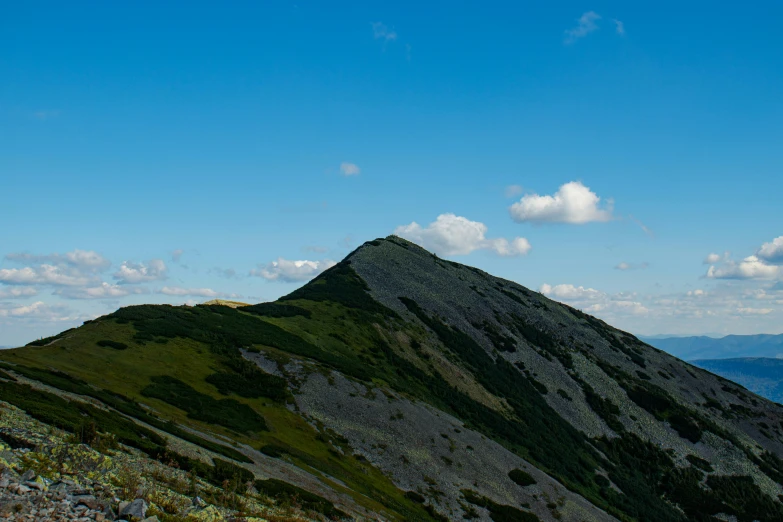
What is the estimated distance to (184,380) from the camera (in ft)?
150

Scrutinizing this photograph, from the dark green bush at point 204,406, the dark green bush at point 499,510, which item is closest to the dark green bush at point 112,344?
the dark green bush at point 204,406

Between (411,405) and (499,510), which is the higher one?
(411,405)

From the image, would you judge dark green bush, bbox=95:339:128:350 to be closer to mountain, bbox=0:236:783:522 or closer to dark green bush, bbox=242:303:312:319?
mountain, bbox=0:236:783:522

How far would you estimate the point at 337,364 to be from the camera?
61656mm

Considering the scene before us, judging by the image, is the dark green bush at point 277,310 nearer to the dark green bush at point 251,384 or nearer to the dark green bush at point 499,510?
the dark green bush at point 251,384

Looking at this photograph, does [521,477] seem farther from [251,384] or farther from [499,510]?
[251,384]

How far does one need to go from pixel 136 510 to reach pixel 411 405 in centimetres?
4380

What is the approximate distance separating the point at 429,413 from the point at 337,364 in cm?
1262

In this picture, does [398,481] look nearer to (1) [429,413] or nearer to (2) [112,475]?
(1) [429,413]

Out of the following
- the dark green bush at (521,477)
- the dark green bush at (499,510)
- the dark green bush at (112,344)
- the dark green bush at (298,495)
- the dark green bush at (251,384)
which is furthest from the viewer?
the dark green bush at (521,477)

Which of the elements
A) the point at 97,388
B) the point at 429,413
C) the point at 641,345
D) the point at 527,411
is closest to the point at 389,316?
the point at 527,411

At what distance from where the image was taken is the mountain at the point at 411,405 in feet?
109

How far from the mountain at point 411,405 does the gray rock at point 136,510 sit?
649cm

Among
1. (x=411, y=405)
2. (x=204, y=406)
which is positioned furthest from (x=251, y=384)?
(x=411, y=405)
